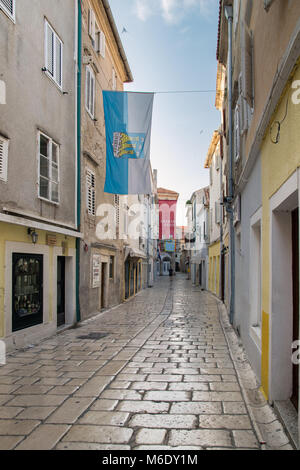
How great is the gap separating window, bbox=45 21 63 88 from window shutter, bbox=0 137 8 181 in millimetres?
2924

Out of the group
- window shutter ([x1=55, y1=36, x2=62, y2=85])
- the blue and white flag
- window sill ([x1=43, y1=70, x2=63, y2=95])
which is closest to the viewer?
window sill ([x1=43, y1=70, x2=63, y2=95])

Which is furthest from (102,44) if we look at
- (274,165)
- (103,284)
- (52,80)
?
(274,165)

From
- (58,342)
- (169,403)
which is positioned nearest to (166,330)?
(58,342)

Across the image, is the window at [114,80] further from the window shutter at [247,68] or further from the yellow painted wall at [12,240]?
the window shutter at [247,68]

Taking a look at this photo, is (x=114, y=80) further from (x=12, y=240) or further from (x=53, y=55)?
(x=12, y=240)

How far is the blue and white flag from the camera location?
1059 cm

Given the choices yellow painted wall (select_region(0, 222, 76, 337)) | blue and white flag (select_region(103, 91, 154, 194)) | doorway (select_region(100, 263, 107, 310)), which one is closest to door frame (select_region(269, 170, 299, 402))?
yellow painted wall (select_region(0, 222, 76, 337))

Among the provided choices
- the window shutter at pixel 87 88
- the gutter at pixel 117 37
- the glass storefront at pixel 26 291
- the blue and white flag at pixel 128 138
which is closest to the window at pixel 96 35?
the gutter at pixel 117 37

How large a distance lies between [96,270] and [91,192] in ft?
9.22

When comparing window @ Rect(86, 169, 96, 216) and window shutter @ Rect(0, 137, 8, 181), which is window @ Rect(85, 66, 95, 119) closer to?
window @ Rect(86, 169, 96, 216)

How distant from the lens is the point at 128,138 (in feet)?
35.6

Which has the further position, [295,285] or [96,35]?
[96,35]

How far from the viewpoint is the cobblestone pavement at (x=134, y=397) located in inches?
149
